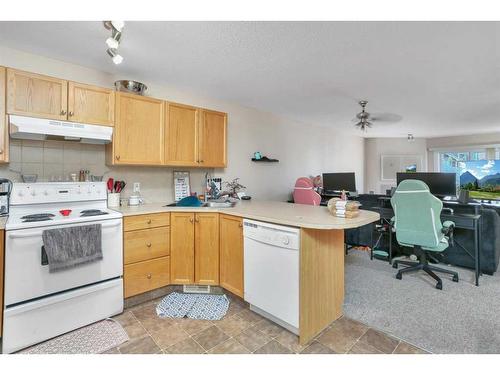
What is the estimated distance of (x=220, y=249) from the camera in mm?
2379

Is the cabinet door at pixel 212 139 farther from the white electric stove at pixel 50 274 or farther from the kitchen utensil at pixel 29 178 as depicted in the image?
the kitchen utensil at pixel 29 178

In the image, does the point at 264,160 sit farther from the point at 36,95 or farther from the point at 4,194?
the point at 4,194

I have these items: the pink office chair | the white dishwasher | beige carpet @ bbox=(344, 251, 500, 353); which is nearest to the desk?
beige carpet @ bbox=(344, 251, 500, 353)

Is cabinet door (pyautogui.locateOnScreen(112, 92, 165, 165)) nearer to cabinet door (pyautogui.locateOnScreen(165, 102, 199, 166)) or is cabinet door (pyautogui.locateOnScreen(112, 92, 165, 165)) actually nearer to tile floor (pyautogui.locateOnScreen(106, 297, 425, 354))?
cabinet door (pyautogui.locateOnScreen(165, 102, 199, 166))

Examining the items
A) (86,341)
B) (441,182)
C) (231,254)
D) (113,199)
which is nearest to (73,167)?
(113,199)

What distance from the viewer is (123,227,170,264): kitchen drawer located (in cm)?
217

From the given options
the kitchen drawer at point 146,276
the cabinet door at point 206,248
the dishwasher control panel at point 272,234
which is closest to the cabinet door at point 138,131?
the cabinet door at point 206,248

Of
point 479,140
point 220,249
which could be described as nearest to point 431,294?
point 220,249

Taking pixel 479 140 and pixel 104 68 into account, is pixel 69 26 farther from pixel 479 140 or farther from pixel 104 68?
pixel 479 140

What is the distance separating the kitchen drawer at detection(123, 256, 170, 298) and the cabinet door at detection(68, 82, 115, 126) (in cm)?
137

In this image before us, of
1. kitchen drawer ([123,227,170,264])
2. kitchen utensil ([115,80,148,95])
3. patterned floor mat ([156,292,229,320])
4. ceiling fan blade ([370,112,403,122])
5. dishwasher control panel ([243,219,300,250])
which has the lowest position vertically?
patterned floor mat ([156,292,229,320])

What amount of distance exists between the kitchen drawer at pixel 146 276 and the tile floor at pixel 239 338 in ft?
0.71

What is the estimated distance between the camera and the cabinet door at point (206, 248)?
2398mm

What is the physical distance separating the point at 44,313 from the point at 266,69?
2.80 m
